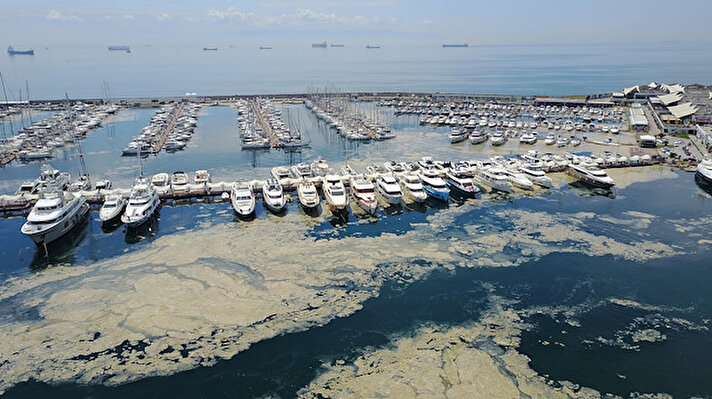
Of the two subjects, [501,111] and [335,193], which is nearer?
[335,193]

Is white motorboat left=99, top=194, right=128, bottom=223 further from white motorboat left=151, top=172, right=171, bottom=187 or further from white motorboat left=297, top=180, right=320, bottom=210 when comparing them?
white motorboat left=297, top=180, right=320, bottom=210

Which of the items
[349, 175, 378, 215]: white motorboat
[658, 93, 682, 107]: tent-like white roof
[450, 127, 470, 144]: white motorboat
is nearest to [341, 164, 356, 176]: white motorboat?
[349, 175, 378, 215]: white motorboat

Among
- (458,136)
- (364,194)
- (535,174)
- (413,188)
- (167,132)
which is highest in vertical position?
(167,132)

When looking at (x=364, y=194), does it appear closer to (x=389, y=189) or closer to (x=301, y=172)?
(x=389, y=189)

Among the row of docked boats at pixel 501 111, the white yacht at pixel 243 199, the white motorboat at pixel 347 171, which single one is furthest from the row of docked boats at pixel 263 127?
the row of docked boats at pixel 501 111

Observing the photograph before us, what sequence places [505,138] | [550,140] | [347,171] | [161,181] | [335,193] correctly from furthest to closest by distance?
[505,138], [550,140], [347,171], [161,181], [335,193]

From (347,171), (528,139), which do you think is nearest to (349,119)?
(528,139)

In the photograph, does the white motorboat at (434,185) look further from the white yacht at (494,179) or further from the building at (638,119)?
the building at (638,119)

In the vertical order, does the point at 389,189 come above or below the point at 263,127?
below
